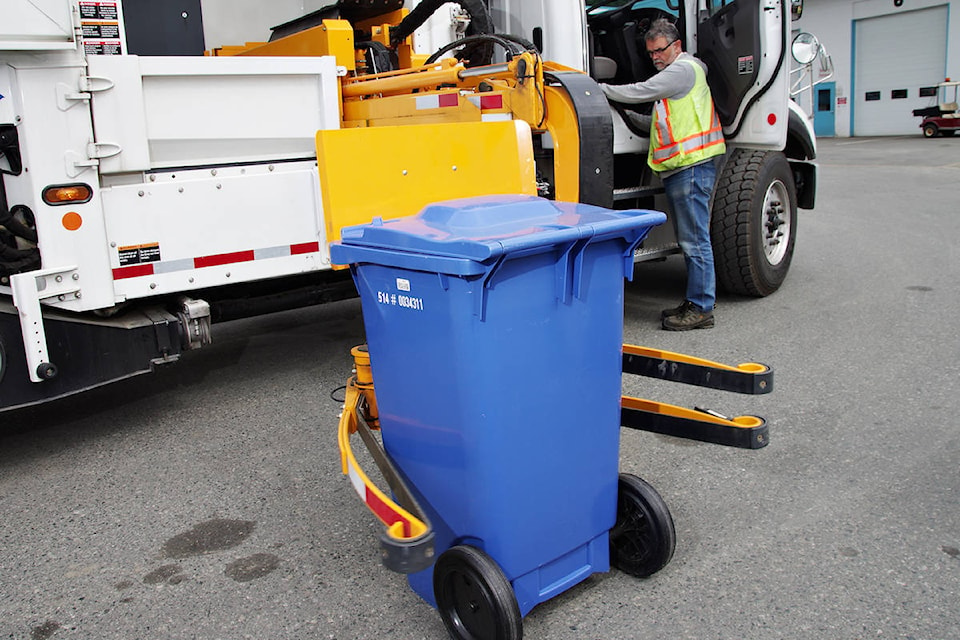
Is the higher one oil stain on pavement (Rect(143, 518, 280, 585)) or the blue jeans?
the blue jeans

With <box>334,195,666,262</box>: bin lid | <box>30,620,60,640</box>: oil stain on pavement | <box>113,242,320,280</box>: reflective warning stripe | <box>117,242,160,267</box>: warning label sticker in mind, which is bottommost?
<box>30,620,60,640</box>: oil stain on pavement

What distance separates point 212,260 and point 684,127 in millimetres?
2946

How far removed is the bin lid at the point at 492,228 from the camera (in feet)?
7.18

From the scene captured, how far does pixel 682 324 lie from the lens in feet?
18.1

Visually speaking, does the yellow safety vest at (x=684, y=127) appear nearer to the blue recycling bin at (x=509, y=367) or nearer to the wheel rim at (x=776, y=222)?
the wheel rim at (x=776, y=222)

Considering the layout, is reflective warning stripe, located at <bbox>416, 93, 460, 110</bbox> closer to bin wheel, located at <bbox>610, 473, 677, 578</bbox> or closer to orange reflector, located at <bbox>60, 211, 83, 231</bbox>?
Result: orange reflector, located at <bbox>60, 211, 83, 231</bbox>

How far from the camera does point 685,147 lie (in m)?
5.35

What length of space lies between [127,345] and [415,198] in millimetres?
1440

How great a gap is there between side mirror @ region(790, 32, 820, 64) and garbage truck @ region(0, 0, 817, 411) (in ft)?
5.90

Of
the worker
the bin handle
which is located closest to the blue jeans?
the worker

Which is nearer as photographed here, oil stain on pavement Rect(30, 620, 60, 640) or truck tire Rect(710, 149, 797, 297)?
oil stain on pavement Rect(30, 620, 60, 640)

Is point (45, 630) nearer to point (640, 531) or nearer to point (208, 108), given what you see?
point (640, 531)

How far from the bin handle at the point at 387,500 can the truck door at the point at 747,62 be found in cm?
388

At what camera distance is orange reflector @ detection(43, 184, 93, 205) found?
3.60 m
